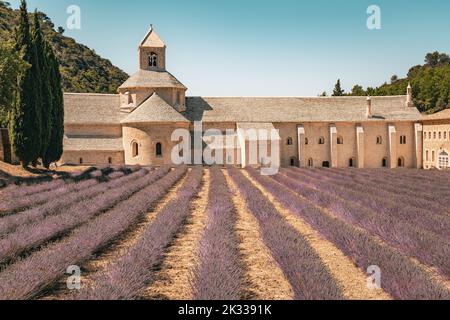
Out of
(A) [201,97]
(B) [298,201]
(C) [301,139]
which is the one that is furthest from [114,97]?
(B) [298,201]

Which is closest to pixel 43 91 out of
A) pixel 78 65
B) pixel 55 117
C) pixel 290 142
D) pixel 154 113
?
pixel 55 117

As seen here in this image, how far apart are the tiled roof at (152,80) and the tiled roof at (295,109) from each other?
9.79 feet

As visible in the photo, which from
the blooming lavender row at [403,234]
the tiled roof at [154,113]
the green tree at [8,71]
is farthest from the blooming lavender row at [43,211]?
the tiled roof at [154,113]

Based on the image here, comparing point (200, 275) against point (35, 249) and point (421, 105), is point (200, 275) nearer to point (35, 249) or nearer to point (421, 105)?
point (35, 249)

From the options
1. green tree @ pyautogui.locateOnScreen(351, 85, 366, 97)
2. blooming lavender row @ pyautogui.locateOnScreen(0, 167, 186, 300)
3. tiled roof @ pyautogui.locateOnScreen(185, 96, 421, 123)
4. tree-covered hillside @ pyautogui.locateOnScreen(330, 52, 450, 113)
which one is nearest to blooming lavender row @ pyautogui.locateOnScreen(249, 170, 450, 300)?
blooming lavender row @ pyautogui.locateOnScreen(0, 167, 186, 300)

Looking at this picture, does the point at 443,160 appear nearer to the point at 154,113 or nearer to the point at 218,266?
the point at 154,113

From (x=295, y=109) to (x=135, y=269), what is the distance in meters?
41.3

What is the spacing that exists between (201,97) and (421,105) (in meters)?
55.7

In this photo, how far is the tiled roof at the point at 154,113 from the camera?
39.1m

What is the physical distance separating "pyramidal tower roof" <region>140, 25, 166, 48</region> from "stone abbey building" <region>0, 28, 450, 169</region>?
0.10 metres

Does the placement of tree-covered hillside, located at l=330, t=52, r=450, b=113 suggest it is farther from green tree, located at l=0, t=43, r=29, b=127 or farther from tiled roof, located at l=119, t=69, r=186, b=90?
green tree, located at l=0, t=43, r=29, b=127

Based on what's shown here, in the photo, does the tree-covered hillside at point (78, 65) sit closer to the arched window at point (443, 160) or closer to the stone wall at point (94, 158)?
the stone wall at point (94, 158)

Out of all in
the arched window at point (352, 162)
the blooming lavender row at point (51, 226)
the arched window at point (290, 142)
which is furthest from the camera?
the arched window at point (352, 162)

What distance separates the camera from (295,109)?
153 ft
